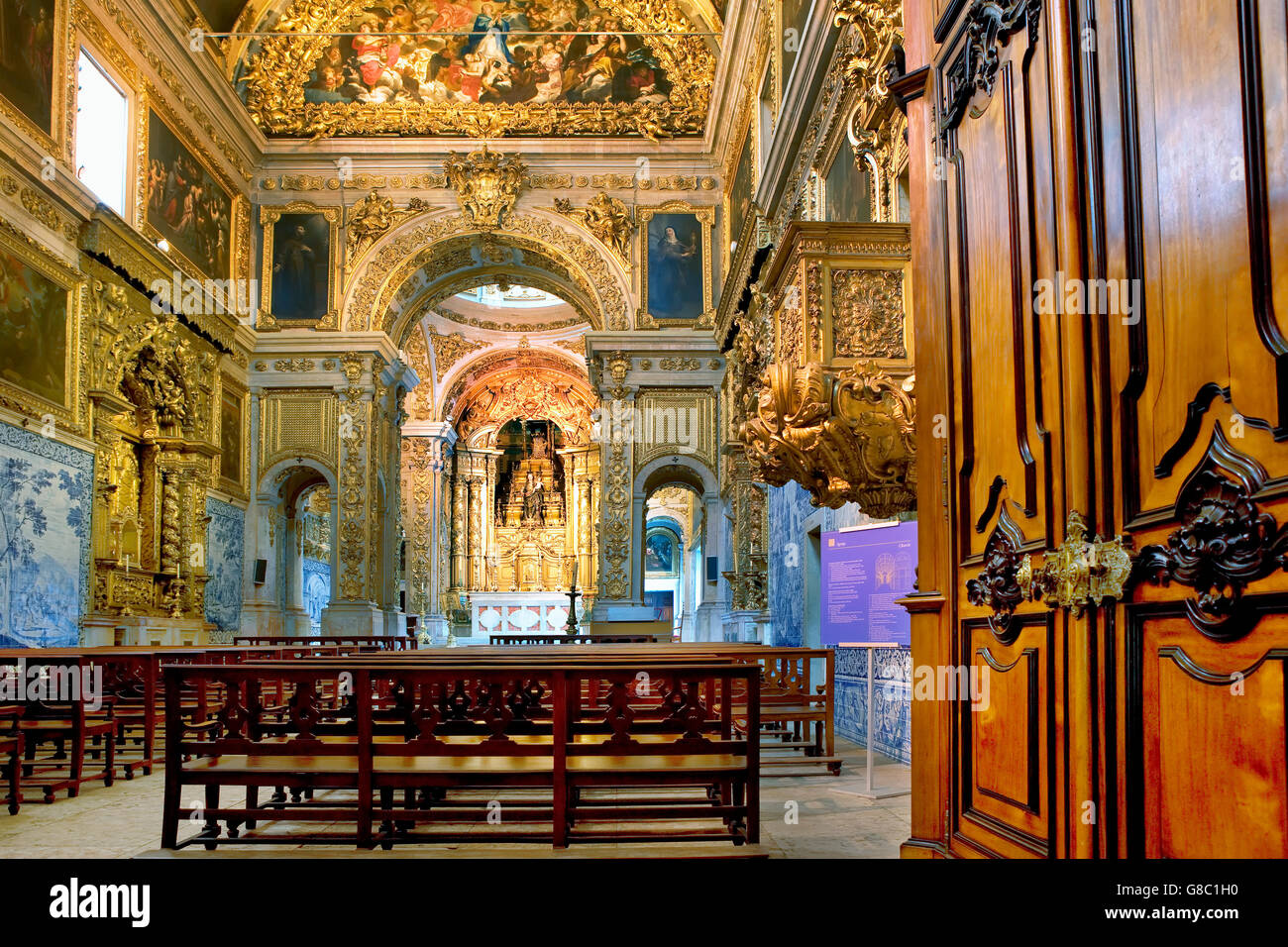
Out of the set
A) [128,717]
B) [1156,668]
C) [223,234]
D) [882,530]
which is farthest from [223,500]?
[1156,668]

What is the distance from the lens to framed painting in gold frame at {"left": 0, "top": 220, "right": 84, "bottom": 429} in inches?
464

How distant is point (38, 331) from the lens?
492 inches

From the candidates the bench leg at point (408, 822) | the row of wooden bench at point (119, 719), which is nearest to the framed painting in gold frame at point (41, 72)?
the row of wooden bench at point (119, 719)

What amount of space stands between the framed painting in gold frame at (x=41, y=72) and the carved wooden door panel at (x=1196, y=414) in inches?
518

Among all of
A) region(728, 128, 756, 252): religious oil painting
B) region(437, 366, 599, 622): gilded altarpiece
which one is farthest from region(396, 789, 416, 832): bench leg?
region(437, 366, 599, 622): gilded altarpiece

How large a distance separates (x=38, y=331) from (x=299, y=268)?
28.5 feet

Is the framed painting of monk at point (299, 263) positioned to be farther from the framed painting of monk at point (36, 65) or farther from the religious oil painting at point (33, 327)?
the religious oil painting at point (33, 327)

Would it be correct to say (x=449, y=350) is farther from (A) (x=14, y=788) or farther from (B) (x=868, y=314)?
(A) (x=14, y=788)

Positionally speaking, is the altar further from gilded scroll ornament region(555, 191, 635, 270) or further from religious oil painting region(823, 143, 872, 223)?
religious oil painting region(823, 143, 872, 223)

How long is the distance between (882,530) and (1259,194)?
6.95 metres

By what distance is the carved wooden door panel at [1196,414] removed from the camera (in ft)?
6.35

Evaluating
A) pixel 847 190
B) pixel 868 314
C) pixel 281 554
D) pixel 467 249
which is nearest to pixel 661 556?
pixel 467 249
